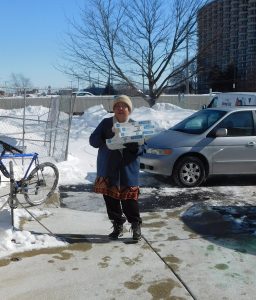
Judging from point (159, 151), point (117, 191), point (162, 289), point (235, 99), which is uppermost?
point (235, 99)

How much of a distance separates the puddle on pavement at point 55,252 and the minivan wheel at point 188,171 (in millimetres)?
3493

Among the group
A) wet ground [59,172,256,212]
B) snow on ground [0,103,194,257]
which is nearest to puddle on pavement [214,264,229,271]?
snow on ground [0,103,194,257]

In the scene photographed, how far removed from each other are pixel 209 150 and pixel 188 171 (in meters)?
0.52

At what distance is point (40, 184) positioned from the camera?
679 centimetres

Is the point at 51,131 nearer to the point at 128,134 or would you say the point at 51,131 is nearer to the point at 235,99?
the point at 235,99

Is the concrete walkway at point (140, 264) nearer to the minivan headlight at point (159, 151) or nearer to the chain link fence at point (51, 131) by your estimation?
the minivan headlight at point (159, 151)

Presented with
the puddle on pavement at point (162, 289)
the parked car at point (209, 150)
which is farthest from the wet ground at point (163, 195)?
the puddle on pavement at point (162, 289)

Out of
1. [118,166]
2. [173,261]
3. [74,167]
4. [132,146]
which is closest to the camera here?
[173,261]

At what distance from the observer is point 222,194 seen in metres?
7.74

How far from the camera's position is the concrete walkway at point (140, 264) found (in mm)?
3986

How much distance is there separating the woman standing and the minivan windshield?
372 centimetres

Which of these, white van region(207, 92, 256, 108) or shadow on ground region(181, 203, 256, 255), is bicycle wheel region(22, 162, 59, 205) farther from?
white van region(207, 92, 256, 108)

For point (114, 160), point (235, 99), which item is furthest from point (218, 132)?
point (235, 99)

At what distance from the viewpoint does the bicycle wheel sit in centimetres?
657
